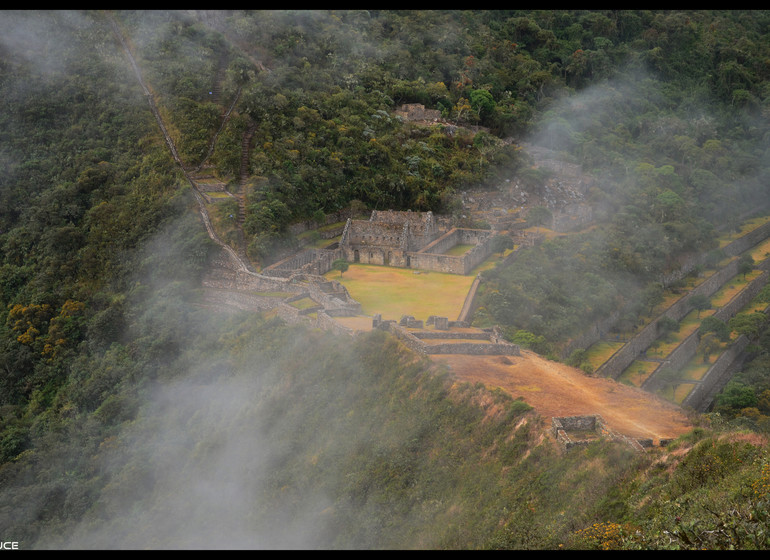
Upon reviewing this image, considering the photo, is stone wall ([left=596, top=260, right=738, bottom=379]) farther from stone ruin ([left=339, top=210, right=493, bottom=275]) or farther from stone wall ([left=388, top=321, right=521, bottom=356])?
stone ruin ([left=339, top=210, right=493, bottom=275])

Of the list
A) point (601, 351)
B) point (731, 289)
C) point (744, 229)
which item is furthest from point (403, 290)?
point (744, 229)

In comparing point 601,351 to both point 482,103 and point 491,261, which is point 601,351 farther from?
point 482,103

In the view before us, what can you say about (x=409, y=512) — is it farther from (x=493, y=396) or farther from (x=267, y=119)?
(x=267, y=119)

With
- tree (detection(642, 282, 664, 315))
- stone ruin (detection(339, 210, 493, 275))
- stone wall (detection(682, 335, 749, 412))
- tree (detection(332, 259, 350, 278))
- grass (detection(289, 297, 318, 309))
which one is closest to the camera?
grass (detection(289, 297, 318, 309))

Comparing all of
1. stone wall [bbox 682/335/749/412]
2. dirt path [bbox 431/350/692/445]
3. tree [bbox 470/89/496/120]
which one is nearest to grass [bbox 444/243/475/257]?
stone wall [bbox 682/335/749/412]

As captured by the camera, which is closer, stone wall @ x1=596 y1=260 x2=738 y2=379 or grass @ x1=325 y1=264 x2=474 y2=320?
grass @ x1=325 y1=264 x2=474 y2=320

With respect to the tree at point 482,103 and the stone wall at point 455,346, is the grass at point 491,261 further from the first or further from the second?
the tree at point 482,103

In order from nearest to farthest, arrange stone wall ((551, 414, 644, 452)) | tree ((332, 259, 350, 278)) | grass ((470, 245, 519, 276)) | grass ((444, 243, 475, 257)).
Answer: stone wall ((551, 414, 644, 452)) → tree ((332, 259, 350, 278)) → grass ((470, 245, 519, 276)) → grass ((444, 243, 475, 257))

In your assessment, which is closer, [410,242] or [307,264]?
[307,264]
